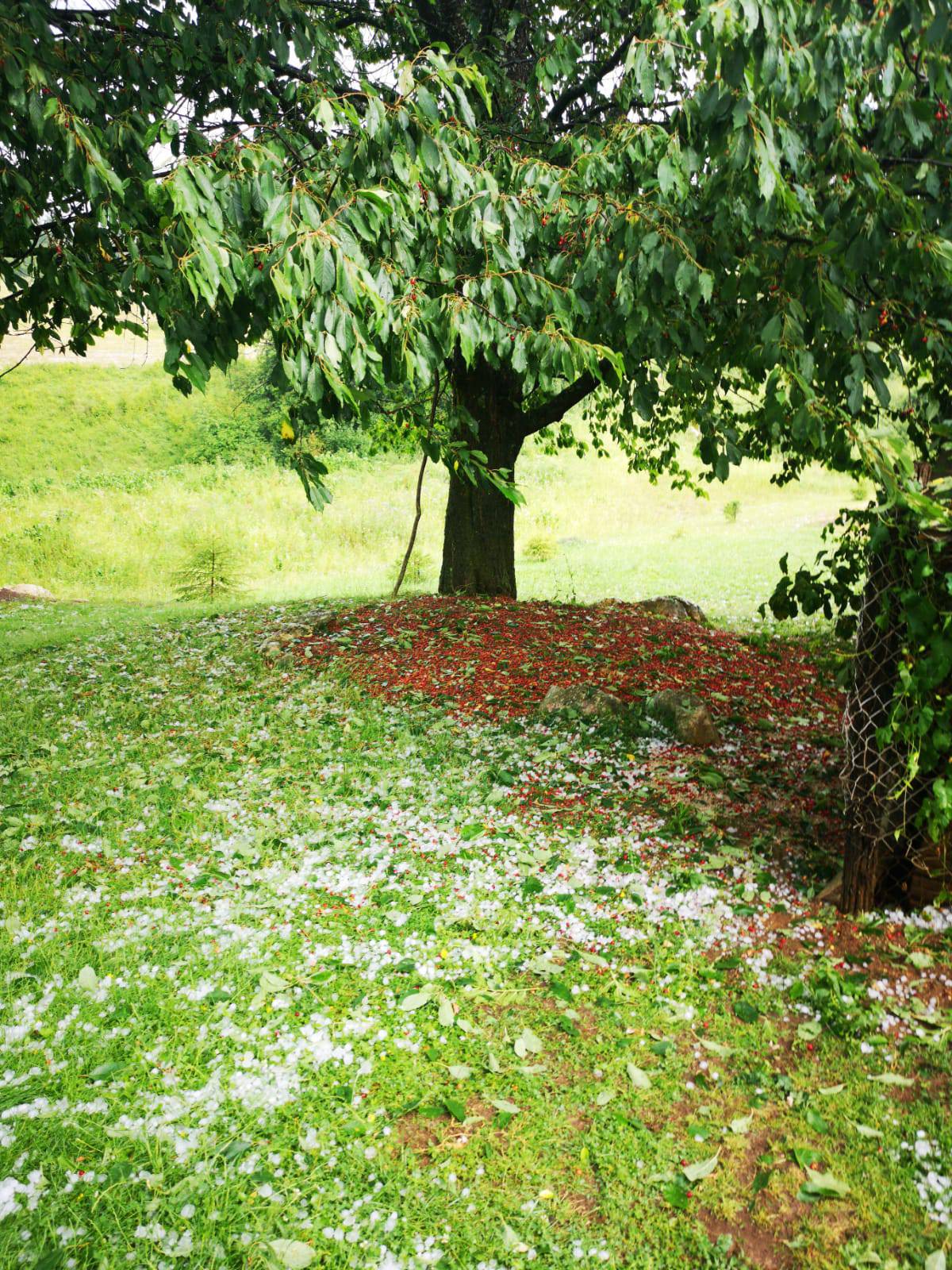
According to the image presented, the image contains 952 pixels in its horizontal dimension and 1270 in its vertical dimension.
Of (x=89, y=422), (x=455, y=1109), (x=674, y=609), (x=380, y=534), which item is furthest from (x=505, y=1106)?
(x=89, y=422)

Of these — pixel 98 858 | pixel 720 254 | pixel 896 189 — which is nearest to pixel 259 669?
pixel 98 858

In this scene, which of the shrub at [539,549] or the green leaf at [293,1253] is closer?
the green leaf at [293,1253]

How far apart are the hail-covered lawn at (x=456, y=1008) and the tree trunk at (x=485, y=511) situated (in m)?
4.12

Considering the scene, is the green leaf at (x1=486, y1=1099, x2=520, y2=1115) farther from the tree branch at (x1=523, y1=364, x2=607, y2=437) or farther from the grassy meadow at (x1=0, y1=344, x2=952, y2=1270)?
the tree branch at (x1=523, y1=364, x2=607, y2=437)

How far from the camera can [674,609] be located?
1160cm

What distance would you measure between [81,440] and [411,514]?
16.3 meters

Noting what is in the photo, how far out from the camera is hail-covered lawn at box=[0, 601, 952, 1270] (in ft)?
8.94

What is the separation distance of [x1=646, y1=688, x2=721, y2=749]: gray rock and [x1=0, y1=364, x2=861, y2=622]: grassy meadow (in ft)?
21.1

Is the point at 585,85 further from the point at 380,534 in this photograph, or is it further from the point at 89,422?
the point at 89,422

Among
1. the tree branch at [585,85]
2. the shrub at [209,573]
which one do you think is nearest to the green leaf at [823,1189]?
the tree branch at [585,85]

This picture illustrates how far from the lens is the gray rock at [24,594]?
16.8m

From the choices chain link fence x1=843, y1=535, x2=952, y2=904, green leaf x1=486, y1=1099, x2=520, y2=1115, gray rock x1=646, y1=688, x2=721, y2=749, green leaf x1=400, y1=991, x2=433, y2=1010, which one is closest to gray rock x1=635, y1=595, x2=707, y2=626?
gray rock x1=646, y1=688, x2=721, y2=749

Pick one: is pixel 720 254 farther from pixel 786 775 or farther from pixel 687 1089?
pixel 687 1089

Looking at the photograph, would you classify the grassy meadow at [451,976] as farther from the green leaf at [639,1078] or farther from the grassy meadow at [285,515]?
the grassy meadow at [285,515]
